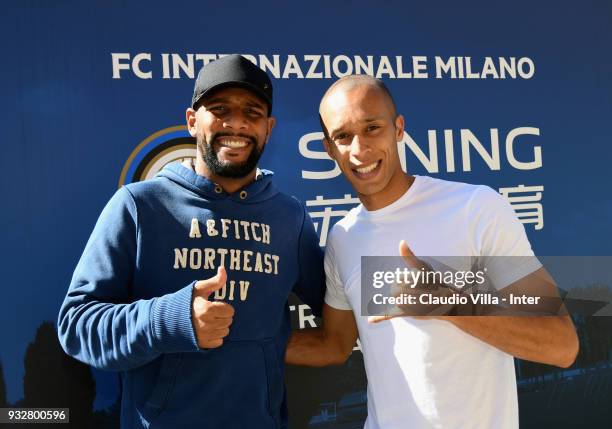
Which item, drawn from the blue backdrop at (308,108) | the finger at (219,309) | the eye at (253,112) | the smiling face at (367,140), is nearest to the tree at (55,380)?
the blue backdrop at (308,108)

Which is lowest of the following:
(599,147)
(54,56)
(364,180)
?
(364,180)

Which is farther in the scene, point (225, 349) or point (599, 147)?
point (599, 147)

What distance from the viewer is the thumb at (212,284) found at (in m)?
1.17

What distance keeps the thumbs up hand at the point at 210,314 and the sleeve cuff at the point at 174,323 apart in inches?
0.5

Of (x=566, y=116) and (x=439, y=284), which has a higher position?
(x=566, y=116)

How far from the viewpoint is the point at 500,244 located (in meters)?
1.37

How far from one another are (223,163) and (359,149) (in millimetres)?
336

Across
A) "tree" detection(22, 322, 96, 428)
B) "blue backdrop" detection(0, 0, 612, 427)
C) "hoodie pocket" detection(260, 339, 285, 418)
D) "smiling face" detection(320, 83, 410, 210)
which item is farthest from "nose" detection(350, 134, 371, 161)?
"tree" detection(22, 322, 96, 428)

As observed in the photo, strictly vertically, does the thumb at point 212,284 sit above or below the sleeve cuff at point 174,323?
above

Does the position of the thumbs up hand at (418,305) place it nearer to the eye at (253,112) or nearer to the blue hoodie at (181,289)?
the blue hoodie at (181,289)

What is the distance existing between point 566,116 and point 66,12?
163 cm

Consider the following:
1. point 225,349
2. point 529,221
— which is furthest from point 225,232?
point 529,221

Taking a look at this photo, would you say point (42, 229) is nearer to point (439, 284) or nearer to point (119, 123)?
point (119, 123)

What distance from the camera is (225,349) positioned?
56.0 inches
